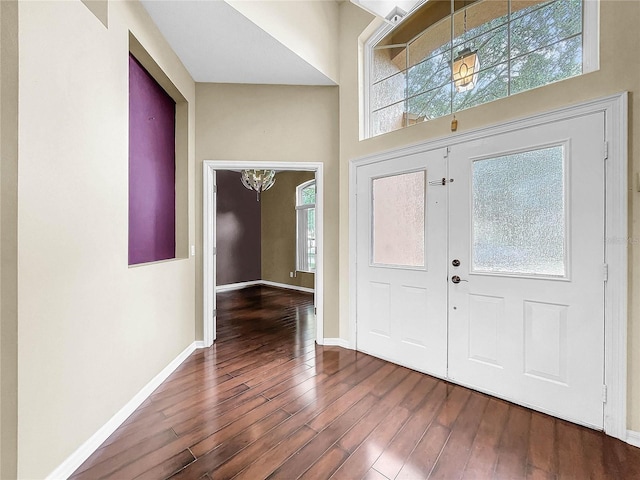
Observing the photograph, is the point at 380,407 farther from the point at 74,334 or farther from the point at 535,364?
the point at 74,334

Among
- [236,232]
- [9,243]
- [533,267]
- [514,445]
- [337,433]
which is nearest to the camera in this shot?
[9,243]

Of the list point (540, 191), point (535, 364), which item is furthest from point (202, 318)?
point (540, 191)

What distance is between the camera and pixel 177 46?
2596mm

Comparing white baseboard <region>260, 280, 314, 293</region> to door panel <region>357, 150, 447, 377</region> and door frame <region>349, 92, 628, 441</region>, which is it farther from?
door frame <region>349, 92, 628, 441</region>

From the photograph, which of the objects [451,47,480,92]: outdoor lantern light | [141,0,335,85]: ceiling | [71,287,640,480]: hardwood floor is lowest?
[71,287,640,480]: hardwood floor

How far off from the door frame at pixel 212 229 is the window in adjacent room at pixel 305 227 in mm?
3506

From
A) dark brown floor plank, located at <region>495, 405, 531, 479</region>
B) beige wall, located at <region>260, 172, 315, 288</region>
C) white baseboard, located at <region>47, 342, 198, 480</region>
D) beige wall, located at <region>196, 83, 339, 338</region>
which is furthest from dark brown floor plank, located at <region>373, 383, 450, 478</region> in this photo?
beige wall, located at <region>260, 172, 315, 288</region>

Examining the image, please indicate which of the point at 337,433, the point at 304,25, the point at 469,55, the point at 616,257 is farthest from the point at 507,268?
the point at 304,25

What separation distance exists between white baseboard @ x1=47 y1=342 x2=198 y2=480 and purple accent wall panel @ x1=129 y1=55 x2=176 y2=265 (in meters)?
1.01

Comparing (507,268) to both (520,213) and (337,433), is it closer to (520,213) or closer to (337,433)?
(520,213)

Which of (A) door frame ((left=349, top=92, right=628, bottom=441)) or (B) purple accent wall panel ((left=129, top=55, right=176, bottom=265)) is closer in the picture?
(A) door frame ((left=349, top=92, right=628, bottom=441))

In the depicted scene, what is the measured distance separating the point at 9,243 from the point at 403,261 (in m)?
2.68

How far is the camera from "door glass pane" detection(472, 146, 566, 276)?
201 centimetres

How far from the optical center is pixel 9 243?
124cm
